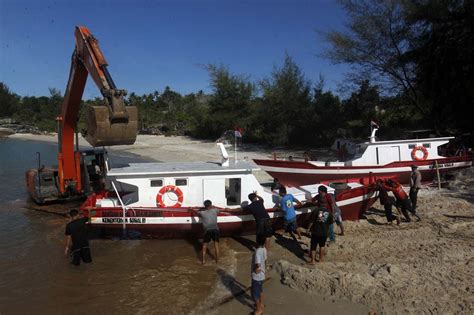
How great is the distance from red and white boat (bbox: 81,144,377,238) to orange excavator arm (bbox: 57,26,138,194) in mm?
1388

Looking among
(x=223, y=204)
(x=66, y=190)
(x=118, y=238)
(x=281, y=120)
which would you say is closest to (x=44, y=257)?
(x=118, y=238)

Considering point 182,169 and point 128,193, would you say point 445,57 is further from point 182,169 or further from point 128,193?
point 128,193

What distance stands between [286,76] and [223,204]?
2511cm

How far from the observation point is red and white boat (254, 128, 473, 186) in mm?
17391

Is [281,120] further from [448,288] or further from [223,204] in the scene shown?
[448,288]

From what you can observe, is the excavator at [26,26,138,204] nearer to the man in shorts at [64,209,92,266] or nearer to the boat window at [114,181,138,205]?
the boat window at [114,181,138,205]

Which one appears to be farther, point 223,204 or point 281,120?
point 281,120

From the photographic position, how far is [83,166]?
14688mm

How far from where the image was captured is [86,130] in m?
11.2

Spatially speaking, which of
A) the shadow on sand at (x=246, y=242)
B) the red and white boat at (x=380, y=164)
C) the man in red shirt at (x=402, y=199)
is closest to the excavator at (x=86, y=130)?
the shadow on sand at (x=246, y=242)

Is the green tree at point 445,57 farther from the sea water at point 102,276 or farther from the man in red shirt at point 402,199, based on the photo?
the sea water at point 102,276

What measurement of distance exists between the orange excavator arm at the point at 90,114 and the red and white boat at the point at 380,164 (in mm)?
Answer: 8424

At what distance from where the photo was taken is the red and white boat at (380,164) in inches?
685

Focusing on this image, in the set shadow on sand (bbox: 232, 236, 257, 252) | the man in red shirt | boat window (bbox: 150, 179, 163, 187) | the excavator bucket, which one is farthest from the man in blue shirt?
the excavator bucket
